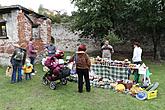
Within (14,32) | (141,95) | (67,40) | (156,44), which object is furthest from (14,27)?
(67,40)

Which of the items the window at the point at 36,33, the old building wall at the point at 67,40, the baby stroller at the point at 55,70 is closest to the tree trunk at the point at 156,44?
the old building wall at the point at 67,40

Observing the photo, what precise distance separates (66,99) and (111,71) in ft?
8.85

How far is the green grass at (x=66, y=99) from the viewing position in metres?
7.02

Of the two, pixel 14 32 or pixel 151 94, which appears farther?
pixel 14 32

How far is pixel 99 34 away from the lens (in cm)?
1823

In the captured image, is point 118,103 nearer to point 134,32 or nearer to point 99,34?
point 99,34

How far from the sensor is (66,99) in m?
7.60

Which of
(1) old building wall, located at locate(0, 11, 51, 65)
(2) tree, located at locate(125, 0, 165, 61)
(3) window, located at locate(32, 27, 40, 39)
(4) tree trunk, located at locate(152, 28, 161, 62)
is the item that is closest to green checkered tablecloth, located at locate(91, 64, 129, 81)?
(1) old building wall, located at locate(0, 11, 51, 65)

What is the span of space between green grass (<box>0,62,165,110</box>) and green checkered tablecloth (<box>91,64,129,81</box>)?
3.01 feet

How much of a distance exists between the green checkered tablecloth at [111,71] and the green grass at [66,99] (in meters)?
0.92

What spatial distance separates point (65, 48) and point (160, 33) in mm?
8924

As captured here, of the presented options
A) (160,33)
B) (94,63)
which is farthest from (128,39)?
(94,63)

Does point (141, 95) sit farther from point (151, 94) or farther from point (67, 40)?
point (67, 40)

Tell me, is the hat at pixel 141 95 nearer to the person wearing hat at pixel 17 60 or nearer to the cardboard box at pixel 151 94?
the cardboard box at pixel 151 94
